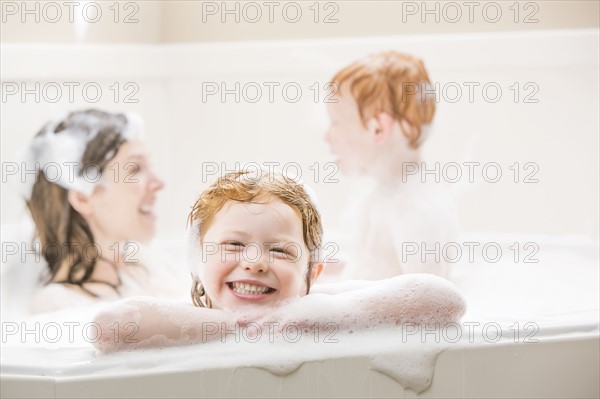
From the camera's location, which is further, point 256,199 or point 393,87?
point 393,87

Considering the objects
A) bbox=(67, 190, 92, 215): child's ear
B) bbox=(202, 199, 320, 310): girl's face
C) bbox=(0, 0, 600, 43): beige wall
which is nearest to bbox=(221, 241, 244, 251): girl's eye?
bbox=(202, 199, 320, 310): girl's face

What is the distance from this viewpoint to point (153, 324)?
1.01 meters

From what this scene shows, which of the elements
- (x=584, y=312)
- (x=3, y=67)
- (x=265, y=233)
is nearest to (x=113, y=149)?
(x=3, y=67)

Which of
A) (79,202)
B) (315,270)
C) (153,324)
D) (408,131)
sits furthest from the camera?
(408,131)

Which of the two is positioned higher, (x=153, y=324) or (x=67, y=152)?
(x=67, y=152)

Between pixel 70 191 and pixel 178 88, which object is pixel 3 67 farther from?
pixel 178 88

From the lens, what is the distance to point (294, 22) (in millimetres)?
2002

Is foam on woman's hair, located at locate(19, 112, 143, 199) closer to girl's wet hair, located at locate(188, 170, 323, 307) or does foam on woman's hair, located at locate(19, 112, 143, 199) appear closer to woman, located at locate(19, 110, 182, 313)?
woman, located at locate(19, 110, 182, 313)

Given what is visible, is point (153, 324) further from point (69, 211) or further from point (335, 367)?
point (69, 211)

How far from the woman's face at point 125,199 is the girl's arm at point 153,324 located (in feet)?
2.23

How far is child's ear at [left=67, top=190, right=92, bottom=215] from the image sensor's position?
163 cm

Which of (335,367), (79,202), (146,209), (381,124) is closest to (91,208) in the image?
(79,202)

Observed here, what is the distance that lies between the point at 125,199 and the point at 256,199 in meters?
0.71

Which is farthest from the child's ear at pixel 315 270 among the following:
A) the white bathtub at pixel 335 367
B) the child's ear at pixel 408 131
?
the child's ear at pixel 408 131
